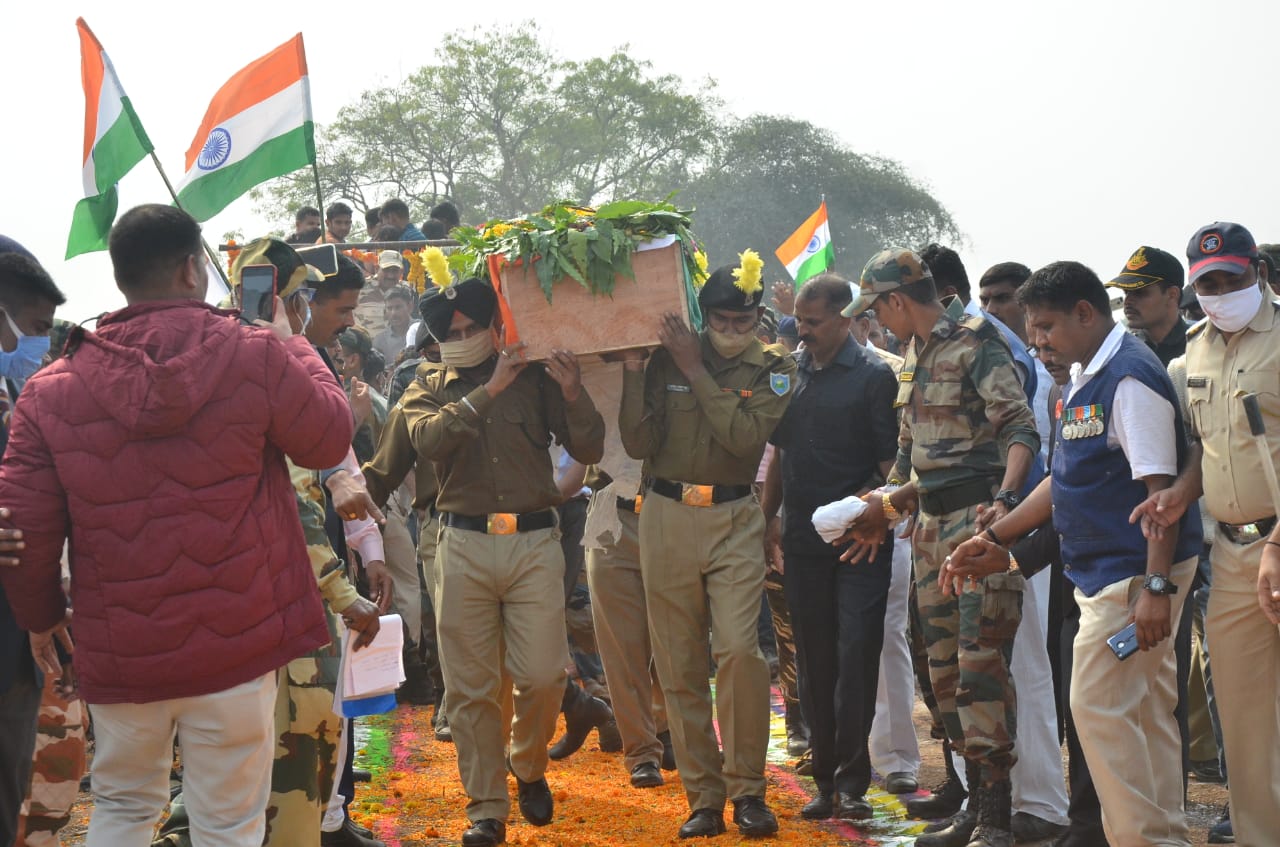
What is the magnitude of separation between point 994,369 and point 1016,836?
2.27m

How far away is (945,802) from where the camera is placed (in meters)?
6.98

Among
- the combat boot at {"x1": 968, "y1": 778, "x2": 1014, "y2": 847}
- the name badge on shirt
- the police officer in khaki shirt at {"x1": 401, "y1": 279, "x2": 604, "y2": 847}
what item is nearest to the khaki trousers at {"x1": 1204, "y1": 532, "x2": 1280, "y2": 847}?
the name badge on shirt

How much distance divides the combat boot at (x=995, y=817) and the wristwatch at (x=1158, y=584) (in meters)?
1.63

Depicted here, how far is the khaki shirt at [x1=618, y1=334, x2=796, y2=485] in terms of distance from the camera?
21.9ft

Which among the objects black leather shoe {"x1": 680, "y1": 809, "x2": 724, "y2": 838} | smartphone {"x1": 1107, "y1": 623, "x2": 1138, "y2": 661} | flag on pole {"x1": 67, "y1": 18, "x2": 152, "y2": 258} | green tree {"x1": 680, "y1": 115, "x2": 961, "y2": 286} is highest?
green tree {"x1": 680, "y1": 115, "x2": 961, "y2": 286}

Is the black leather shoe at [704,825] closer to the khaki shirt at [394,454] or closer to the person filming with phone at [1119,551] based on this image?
the person filming with phone at [1119,551]

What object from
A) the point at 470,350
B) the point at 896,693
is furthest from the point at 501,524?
the point at 896,693

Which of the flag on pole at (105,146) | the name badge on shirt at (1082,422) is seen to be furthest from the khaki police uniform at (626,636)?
the flag on pole at (105,146)

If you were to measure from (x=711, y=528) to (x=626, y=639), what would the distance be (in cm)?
126

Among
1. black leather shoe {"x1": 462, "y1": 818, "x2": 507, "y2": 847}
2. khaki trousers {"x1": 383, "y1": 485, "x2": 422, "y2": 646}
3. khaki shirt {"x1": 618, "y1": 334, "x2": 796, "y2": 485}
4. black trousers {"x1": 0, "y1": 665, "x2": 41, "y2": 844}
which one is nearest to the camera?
black trousers {"x1": 0, "y1": 665, "x2": 41, "y2": 844}

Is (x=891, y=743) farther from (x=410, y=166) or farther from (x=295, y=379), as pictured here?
(x=410, y=166)

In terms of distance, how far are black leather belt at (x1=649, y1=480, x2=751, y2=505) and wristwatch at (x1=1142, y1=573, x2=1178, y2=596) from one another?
7.82 feet

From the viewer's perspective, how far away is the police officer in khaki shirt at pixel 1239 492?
5.08 meters

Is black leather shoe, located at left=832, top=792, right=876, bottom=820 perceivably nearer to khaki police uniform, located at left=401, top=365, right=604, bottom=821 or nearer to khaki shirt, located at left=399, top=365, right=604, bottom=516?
khaki police uniform, located at left=401, top=365, right=604, bottom=821
